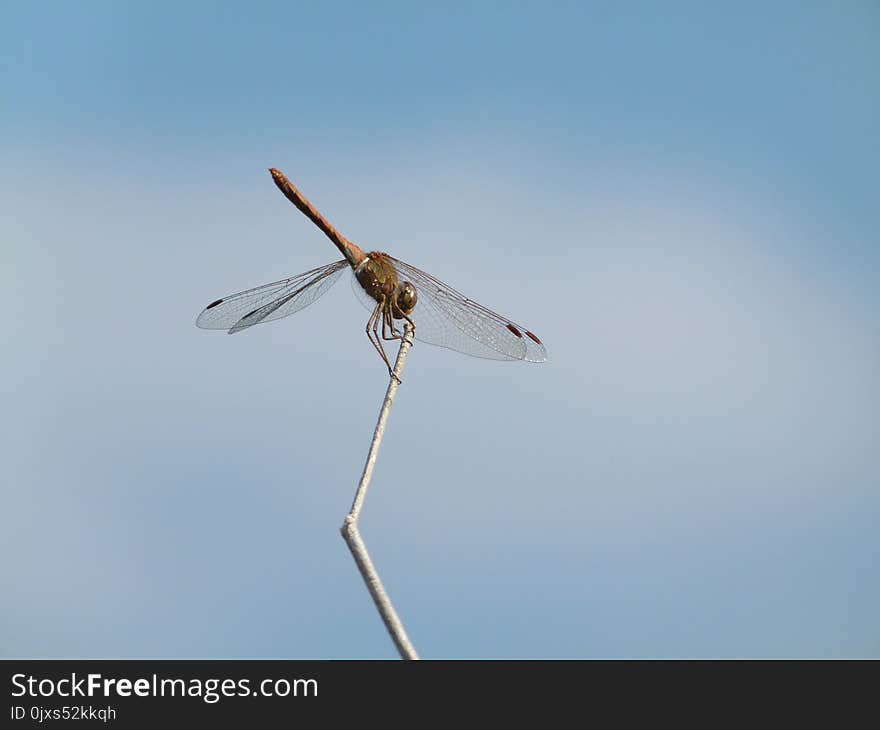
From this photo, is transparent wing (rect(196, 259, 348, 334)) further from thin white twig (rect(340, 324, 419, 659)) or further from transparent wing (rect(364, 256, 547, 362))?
thin white twig (rect(340, 324, 419, 659))

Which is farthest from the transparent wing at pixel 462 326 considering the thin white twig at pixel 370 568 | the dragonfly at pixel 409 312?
the thin white twig at pixel 370 568

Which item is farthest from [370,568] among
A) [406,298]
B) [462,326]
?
[462,326]

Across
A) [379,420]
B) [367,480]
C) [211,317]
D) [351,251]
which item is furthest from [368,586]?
[211,317]

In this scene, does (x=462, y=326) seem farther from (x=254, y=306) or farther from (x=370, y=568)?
(x=370, y=568)

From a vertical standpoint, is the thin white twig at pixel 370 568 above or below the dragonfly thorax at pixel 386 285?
below

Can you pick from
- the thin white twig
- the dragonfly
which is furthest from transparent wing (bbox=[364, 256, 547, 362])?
the thin white twig

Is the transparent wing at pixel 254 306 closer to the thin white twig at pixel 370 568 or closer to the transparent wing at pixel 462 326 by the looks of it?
the transparent wing at pixel 462 326

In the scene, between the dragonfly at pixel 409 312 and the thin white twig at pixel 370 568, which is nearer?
the thin white twig at pixel 370 568
